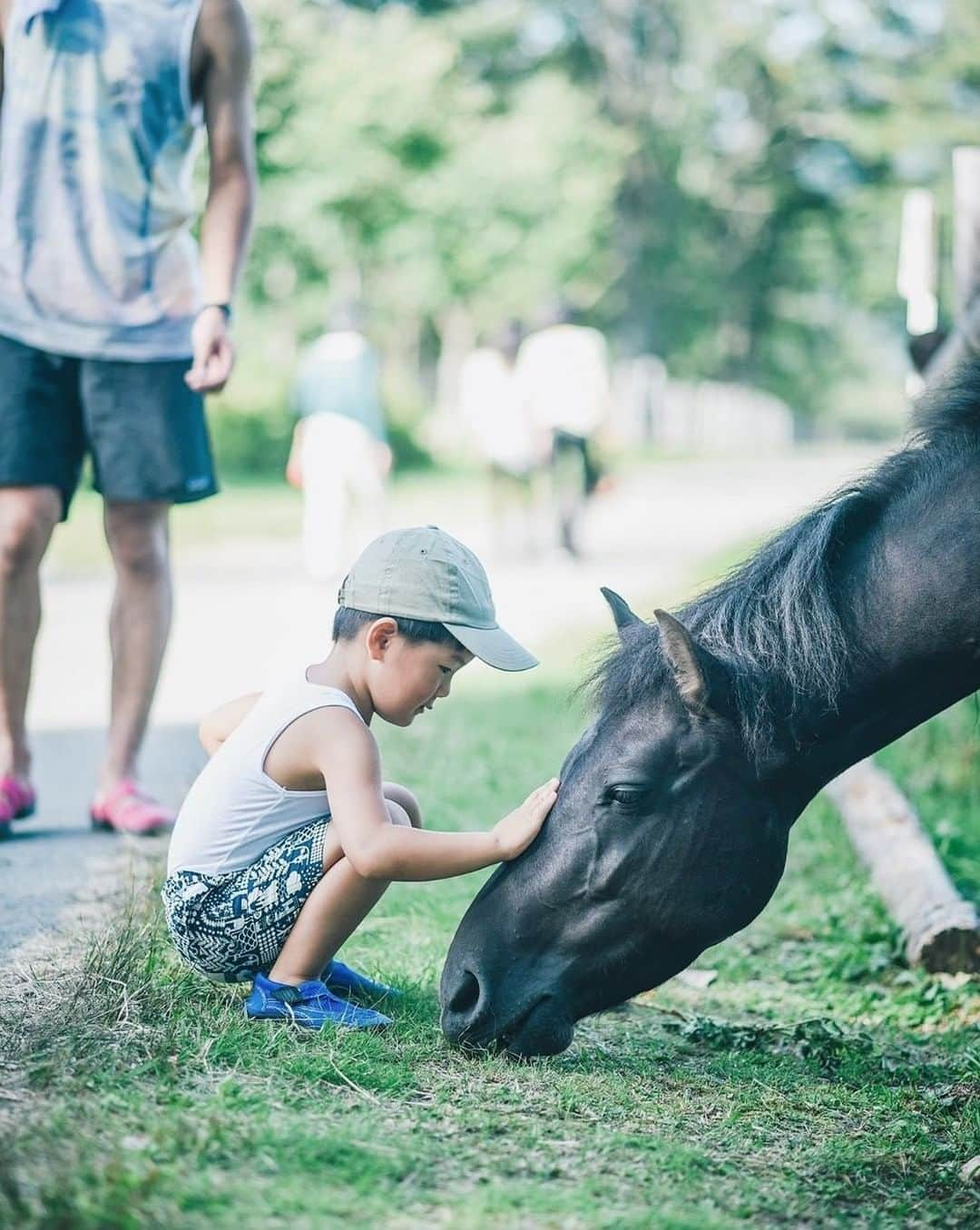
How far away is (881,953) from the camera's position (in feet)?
15.2

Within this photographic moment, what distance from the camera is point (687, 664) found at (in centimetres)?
325

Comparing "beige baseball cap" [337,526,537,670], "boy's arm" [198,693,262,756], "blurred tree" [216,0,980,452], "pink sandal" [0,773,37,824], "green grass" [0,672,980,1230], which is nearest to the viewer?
"green grass" [0,672,980,1230]

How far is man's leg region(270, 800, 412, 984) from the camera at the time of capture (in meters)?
3.29

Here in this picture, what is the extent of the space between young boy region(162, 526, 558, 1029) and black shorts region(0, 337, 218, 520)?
1547 mm

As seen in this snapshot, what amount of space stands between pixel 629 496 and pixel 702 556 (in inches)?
379

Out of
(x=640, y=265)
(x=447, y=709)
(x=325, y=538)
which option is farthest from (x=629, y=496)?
(x=640, y=265)

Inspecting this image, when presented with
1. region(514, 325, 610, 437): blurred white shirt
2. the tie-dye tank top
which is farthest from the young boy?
region(514, 325, 610, 437): blurred white shirt

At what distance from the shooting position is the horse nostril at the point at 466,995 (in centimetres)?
324

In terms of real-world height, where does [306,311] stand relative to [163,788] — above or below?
above

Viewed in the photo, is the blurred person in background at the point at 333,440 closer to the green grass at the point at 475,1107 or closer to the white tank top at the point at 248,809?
the green grass at the point at 475,1107

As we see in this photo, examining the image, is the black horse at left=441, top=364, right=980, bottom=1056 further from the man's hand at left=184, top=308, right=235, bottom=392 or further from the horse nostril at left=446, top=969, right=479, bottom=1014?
the man's hand at left=184, top=308, right=235, bottom=392

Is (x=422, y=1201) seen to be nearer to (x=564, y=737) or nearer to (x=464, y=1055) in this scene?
(x=464, y=1055)

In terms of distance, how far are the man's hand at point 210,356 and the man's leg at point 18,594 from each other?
0.54 m

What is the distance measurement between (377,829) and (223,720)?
2.33 ft
